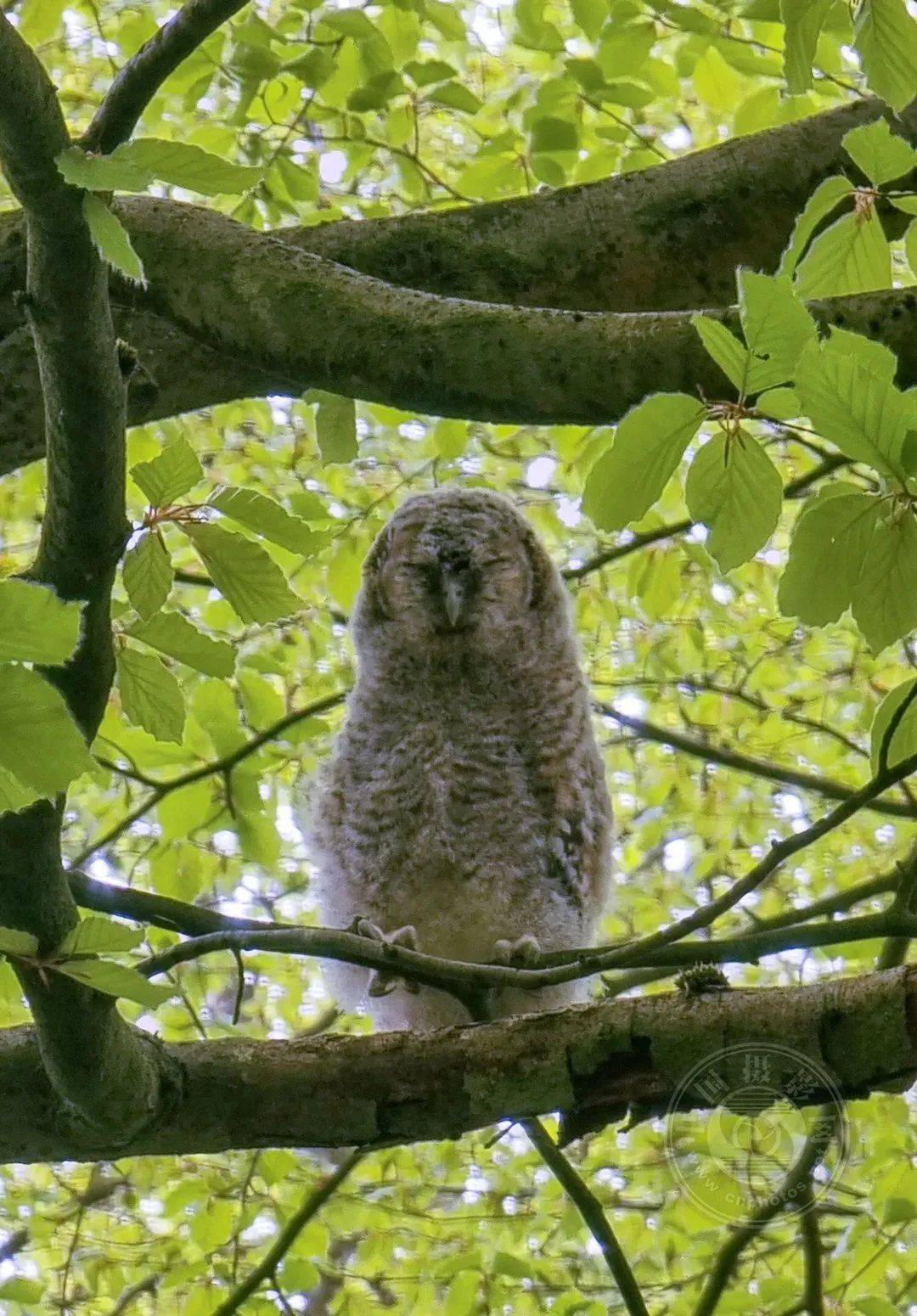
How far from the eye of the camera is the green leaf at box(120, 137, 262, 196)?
46.0 inches

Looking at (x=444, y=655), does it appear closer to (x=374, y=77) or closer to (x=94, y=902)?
(x=374, y=77)

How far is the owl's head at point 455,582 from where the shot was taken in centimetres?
331

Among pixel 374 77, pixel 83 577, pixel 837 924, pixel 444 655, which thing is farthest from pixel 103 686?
pixel 374 77

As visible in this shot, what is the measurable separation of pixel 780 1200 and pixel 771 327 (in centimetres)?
180

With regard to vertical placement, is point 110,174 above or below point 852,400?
above

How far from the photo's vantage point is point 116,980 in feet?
4.27

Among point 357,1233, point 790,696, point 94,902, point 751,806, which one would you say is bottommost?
point 94,902

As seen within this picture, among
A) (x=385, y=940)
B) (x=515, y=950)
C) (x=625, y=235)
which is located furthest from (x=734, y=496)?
(x=625, y=235)

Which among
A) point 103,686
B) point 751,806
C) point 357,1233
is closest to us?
point 103,686

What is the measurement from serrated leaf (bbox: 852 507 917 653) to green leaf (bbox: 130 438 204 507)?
67 cm

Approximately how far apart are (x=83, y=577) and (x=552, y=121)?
2181 mm

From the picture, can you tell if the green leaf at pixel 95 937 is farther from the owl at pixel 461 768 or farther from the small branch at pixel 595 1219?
the owl at pixel 461 768

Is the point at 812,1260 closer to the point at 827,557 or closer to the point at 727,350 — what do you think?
the point at 827,557

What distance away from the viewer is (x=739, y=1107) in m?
1.80
